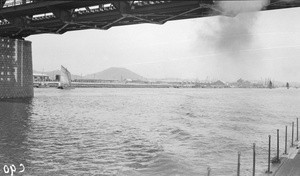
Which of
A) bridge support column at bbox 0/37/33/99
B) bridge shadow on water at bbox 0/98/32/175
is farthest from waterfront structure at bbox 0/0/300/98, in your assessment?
bridge shadow on water at bbox 0/98/32/175

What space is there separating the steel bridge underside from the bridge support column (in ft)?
73.3

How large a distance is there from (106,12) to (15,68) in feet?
137

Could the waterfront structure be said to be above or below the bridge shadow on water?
above

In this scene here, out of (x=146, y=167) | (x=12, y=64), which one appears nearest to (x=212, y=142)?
(x=146, y=167)

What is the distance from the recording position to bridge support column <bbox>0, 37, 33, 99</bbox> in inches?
2544

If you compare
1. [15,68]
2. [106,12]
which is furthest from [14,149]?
[15,68]

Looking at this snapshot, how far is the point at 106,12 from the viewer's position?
33.7 meters

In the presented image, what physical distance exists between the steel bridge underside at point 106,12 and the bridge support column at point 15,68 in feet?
73.3

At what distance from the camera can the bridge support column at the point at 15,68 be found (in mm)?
64625

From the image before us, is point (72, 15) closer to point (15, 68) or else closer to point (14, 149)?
point (14, 149)

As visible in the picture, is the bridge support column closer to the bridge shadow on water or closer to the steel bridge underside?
the steel bridge underside

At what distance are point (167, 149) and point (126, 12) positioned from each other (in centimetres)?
1378

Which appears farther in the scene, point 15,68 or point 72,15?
point 15,68

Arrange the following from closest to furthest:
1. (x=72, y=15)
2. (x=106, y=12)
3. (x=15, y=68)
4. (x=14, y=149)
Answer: (x=14, y=149) → (x=106, y=12) → (x=72, y=15) → (x=15, y=68)
